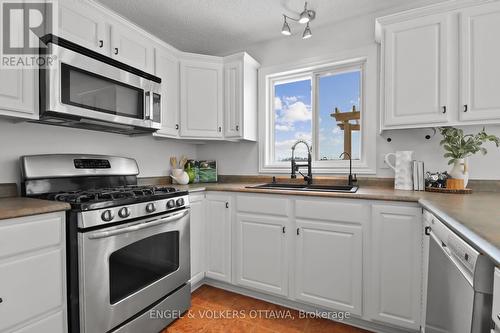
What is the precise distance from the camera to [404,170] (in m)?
1.98

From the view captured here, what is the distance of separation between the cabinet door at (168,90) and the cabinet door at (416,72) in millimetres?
1870

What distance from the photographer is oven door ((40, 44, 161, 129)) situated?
4.87ft

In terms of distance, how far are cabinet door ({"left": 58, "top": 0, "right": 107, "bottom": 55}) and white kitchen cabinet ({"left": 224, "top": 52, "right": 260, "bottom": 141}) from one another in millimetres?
1129

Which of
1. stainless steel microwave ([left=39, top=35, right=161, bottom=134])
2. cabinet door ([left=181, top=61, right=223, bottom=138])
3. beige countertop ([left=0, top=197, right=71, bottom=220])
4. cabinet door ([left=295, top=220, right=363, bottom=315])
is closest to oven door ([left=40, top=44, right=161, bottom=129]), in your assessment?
stainless steel microwave ([left=39, top=35, right=161, bottom=134])

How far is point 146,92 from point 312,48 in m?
1.66

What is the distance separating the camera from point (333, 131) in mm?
2600

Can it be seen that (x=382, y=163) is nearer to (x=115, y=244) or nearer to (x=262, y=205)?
(x=262, y=205)

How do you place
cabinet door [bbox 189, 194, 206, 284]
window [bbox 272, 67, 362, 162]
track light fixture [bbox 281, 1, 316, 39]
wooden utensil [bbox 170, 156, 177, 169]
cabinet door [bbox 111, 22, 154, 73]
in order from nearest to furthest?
track light fixture [bbox 281, 1, 316, 39] < cabinet door [bbox 111, 22, 154, 73] < cabinet door [bbox 189, 194, 206, 284] < window [bbox 272, 67, 362, 162] < wooden utensil [bbox 170, 156, 177, 169]

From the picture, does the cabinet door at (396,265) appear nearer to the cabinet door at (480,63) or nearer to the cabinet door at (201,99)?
the cabinet door at (480,63)

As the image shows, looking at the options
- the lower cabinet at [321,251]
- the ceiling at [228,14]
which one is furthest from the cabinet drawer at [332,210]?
the ceiling at [228,14]

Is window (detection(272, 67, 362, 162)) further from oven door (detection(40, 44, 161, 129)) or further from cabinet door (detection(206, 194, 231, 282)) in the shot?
oven door (detection(40, 44, 161, 129))

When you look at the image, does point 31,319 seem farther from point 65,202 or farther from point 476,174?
point 476,174

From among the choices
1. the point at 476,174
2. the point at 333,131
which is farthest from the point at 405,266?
the point at 333,131

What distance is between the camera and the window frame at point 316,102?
7.45 ft
